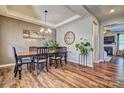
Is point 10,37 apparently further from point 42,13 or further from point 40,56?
point 40,56

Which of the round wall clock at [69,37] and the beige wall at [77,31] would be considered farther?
the round wall clock at [69,37]

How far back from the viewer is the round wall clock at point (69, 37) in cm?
557

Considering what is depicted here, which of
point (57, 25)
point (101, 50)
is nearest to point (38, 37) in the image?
point (57, 25)

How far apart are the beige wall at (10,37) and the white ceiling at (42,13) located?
0.31 meters

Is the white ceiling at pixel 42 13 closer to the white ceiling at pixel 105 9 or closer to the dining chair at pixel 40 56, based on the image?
the white ceiling at pixel 105 9

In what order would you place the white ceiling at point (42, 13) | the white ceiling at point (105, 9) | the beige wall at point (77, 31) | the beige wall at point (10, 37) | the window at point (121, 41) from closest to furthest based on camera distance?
1. the white ceiling at point (105, 9)
2. the white ceiling at point (42, 13)
3. the beige wall at point (10, 37)
4. the beige wall at point (77, 31)
5. the window at point (121, 41)

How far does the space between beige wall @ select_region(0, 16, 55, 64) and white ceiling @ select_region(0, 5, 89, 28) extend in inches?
12.3

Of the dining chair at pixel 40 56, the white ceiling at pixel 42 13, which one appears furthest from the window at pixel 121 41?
the dining chair at pixel 40 56

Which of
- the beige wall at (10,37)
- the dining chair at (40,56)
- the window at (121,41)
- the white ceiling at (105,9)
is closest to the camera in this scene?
the dining chair at (40,56)

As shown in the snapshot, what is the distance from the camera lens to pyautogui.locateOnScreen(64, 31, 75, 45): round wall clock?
557 centimetres

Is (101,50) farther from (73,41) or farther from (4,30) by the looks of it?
(4,30)

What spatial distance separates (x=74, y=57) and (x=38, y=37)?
94.0 inches
